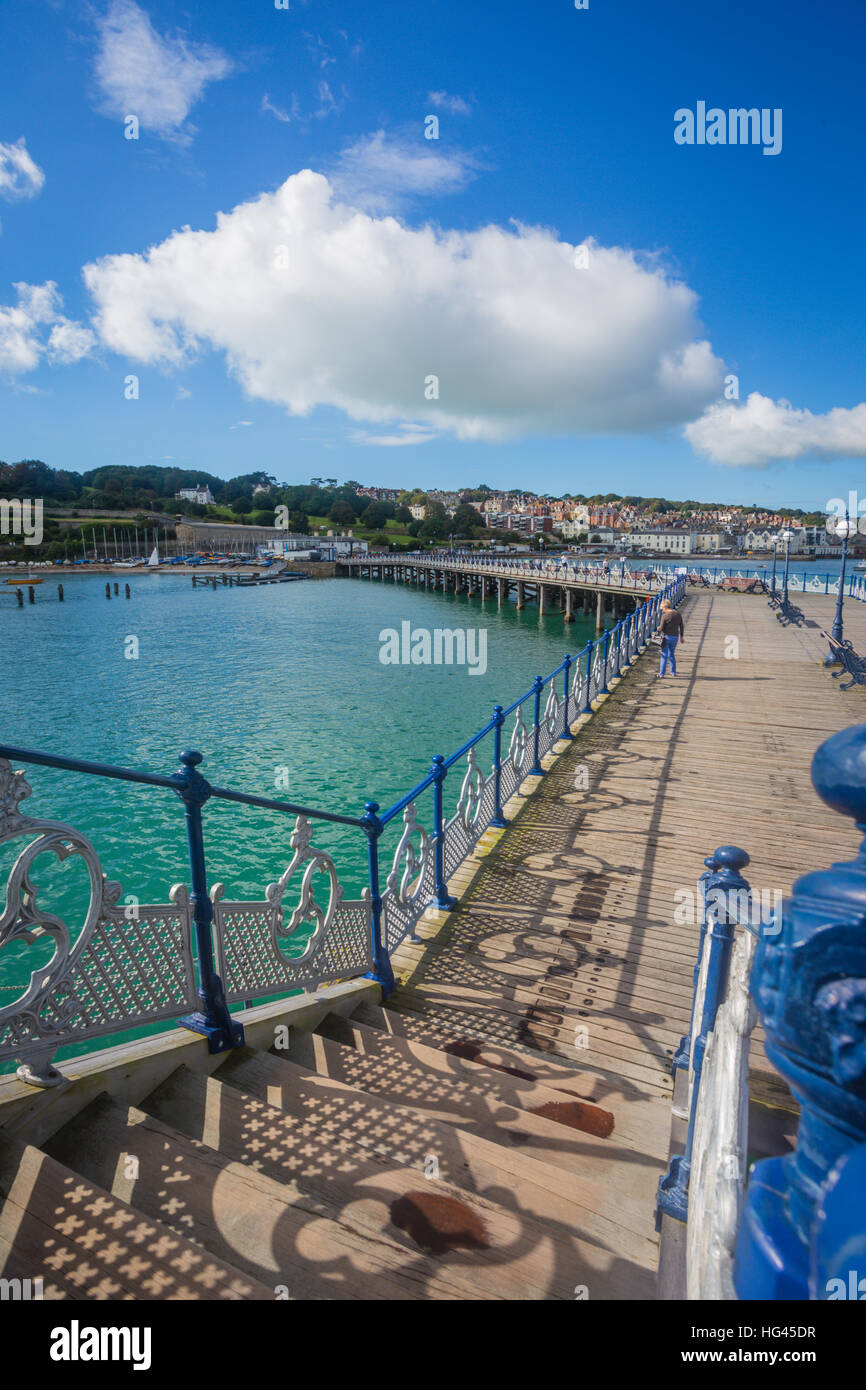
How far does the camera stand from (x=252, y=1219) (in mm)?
2336

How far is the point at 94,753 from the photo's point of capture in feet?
61.9

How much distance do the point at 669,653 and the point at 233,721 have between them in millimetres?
13713

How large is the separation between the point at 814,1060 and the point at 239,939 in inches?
127

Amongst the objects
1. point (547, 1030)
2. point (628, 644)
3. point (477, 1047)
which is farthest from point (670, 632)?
point (477, 1047)

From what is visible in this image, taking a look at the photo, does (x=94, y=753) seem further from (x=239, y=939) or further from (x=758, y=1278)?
(x=758, y=1278)

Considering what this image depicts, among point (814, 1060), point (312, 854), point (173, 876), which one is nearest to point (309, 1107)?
point (312, 854)

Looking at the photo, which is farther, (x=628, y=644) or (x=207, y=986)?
(x=628, y=644)

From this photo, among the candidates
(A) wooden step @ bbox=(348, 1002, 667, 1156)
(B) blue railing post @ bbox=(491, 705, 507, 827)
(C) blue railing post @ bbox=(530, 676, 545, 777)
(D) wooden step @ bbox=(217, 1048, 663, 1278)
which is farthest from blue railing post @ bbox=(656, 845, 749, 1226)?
(C) blue railing post @ bbox=(530, 676, 545, 777)

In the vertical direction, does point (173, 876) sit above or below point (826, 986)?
below

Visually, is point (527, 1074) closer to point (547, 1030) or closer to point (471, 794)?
point (547, 1030)

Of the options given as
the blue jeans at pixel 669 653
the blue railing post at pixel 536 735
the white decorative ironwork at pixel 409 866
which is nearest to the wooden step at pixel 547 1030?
the white decorative ironwork at pixel 409 866

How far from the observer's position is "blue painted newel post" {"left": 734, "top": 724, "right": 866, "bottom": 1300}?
872 millimetres

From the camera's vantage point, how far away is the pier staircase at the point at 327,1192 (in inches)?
82.5

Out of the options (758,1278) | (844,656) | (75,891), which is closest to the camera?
(758,1278)
